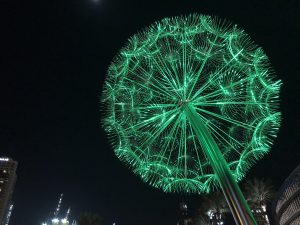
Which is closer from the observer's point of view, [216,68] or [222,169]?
[222,169]

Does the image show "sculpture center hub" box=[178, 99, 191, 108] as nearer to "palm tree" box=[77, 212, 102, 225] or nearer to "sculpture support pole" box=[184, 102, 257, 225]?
"sculpture support pole" box=[184, 102, 257, 225]

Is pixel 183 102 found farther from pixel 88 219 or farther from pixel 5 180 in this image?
pixel 5 180

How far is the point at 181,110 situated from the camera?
586 inches

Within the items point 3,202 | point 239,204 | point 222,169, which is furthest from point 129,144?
point 3,202

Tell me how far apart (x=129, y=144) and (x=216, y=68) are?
20.7ft

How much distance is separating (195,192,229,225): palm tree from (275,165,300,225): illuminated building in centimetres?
2096

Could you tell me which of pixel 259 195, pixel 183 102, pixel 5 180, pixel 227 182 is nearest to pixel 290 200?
pixel 259 195

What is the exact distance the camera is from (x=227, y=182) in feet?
35.9

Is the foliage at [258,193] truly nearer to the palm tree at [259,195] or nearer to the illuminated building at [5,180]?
the palm tree at [259,195]

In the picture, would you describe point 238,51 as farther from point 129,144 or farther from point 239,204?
point 239,204

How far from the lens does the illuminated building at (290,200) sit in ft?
217

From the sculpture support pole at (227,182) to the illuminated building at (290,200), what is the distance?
5668 centimetres

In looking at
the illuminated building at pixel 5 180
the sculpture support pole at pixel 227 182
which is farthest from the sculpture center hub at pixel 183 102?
the illuminated building at pixel 5 180

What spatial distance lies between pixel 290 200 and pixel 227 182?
6918cm
